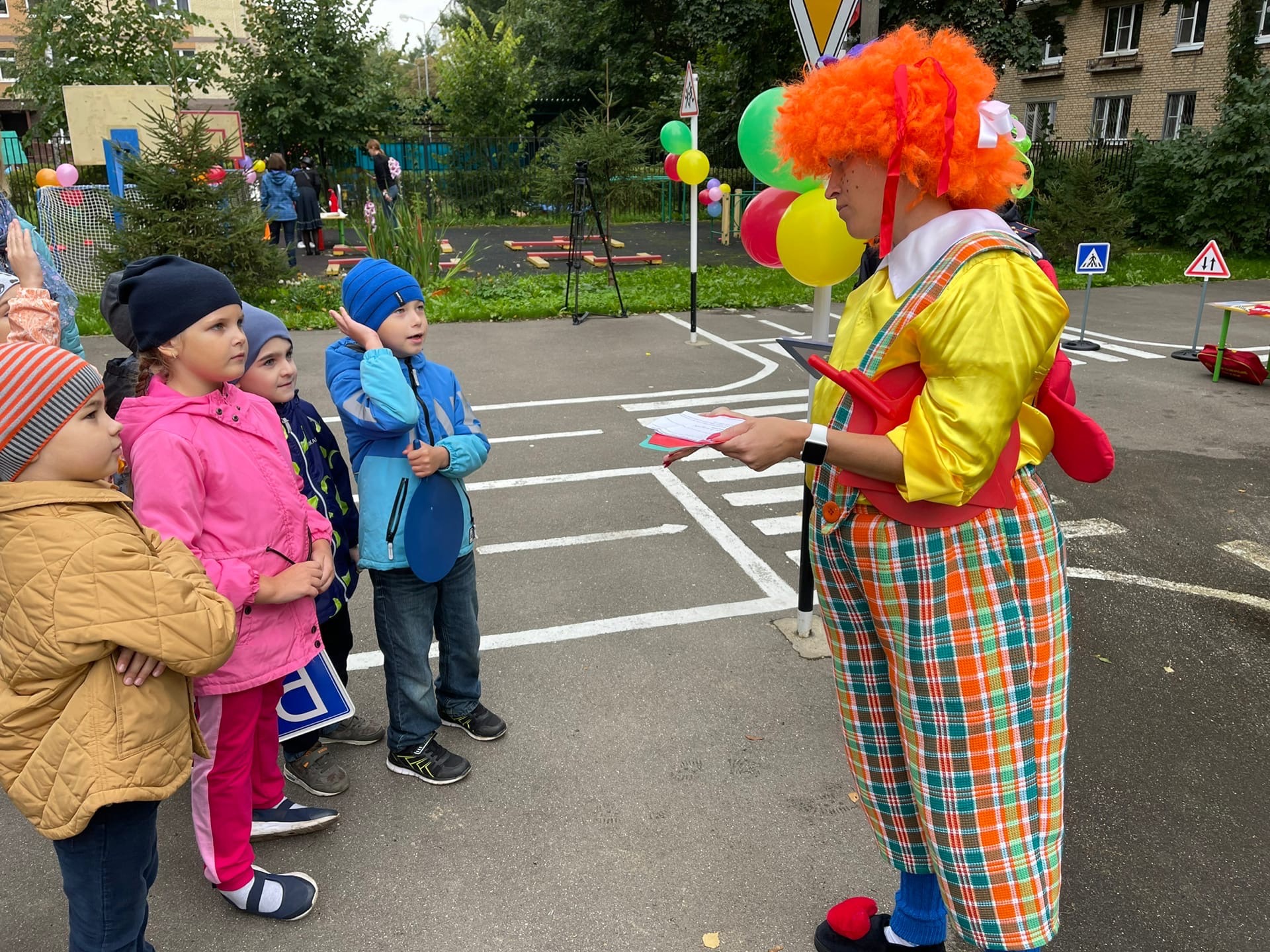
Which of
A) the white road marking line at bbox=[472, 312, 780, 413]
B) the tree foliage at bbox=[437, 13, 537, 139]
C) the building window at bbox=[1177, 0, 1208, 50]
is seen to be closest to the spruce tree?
the white road marking line at bbox=[472, 312, 780, 413]

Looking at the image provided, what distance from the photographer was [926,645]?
192cm

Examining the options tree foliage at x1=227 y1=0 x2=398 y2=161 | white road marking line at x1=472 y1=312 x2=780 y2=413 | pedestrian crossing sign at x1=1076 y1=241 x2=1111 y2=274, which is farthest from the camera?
tree foliage at x1=227 y1=0 x2=398 y2=161

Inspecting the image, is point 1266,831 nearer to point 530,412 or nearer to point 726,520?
point 726,520

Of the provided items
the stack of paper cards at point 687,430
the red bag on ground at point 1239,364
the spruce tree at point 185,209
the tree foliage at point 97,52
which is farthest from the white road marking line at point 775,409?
the tree foliage at point 97,52

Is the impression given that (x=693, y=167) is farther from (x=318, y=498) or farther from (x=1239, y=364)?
(x=318, y=498)

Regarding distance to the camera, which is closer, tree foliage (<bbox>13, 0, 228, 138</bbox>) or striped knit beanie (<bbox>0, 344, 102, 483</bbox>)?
striped knit beanie (<bbox>0, 344, 102, 483</bbox>)

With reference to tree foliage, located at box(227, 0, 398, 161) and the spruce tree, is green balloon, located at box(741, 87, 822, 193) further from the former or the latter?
tree foliage, located at box(227, 0, 398, 161)

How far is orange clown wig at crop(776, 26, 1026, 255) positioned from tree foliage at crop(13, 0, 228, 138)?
2578cm

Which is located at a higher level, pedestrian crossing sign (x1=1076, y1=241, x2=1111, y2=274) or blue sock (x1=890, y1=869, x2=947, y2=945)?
pedestrian crossing sign (x1=1076, y1=241, x2=1111, y2=274)

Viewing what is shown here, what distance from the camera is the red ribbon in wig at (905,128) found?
181 centimetres

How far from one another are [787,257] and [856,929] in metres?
2.40

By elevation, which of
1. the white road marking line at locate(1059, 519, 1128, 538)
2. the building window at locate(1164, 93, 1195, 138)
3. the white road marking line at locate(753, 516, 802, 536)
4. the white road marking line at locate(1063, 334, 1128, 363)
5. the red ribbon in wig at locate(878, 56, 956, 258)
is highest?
the building window at locate(1164, 93, 1195, 138)

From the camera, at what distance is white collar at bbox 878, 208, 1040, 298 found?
1.84 meters

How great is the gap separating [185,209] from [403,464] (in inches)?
395
